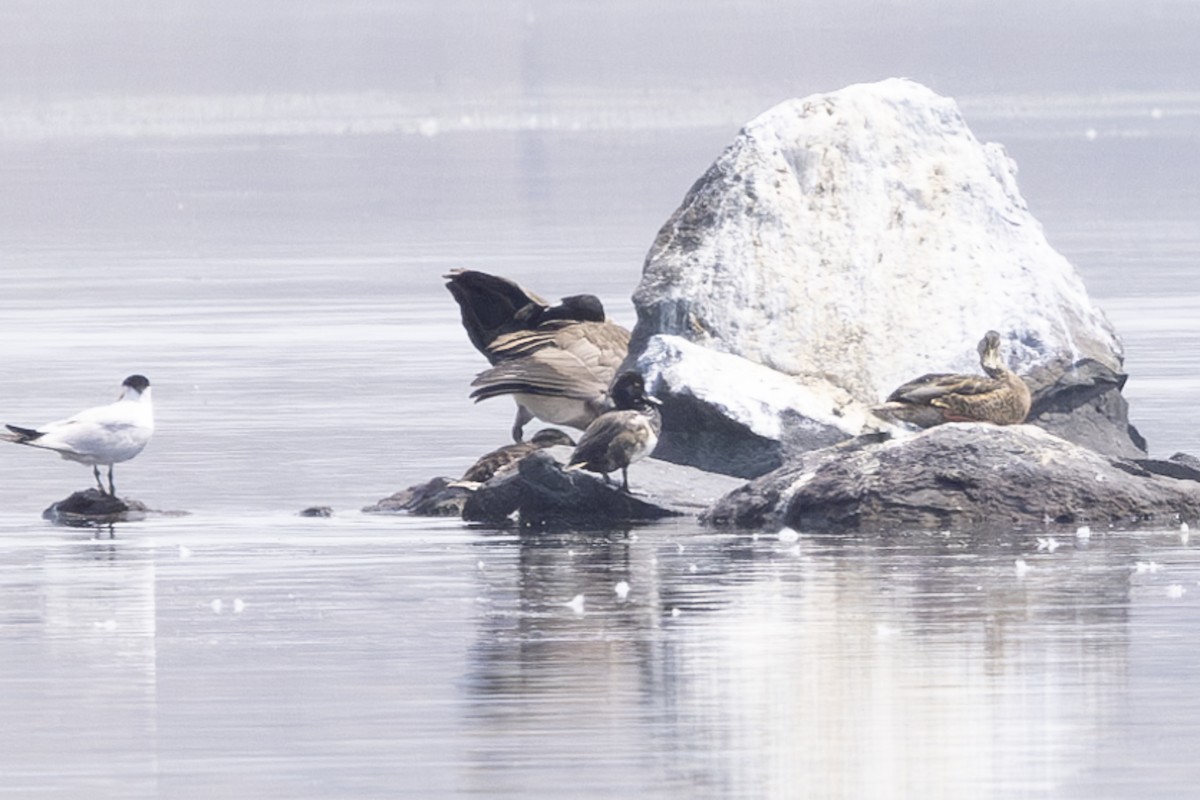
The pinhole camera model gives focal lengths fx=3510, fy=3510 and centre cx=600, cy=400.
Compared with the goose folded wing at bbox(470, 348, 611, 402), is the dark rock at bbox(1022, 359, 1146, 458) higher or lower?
lower

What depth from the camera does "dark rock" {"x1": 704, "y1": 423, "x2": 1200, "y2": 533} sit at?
600 inches

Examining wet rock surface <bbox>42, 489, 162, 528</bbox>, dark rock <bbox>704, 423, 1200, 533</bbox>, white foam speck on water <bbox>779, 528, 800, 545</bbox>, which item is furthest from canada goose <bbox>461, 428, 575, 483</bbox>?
white foam speck on water <bbox>779, 528, 800, 545</bbox>

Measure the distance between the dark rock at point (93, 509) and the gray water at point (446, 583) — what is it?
0.22 meters

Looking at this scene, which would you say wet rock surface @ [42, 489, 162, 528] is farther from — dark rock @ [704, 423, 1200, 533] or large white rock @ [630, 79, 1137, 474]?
dark rock @ [704, 423, 1200, 533]

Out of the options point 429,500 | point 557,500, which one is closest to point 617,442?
point 557,500

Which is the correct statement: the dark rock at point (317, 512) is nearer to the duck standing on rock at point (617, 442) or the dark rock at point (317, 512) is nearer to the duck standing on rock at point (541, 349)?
the duck standing on rock at point (617, 442)

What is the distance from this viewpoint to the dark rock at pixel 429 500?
1659cm

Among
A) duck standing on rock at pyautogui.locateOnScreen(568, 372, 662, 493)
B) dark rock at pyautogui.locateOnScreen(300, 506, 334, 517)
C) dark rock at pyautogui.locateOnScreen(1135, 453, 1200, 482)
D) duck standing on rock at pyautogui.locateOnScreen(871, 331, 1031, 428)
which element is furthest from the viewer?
dark rock at pyautogui.locateOnScreen(300, 506, 334, 517)

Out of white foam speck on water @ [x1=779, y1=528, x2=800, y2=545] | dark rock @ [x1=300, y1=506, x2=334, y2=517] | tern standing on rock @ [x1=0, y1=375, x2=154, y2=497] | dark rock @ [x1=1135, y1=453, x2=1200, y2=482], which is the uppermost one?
tern standing on rock @ [x1=0, y1=375, x2=154, y2=497]

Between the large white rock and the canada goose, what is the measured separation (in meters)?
0.60

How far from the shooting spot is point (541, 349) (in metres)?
18.4

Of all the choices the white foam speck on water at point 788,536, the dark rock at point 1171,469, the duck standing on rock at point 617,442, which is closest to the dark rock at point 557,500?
the duck standing on rock at point 617,442

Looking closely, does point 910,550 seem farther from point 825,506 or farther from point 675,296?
point 675,296

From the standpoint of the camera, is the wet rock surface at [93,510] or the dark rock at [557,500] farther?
the wet rock surface at [93,510]
